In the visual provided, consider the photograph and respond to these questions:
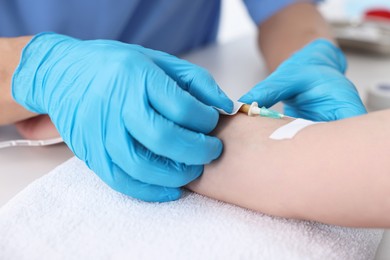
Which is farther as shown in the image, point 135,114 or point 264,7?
point 264,7

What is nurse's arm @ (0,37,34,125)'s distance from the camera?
0.82 metres

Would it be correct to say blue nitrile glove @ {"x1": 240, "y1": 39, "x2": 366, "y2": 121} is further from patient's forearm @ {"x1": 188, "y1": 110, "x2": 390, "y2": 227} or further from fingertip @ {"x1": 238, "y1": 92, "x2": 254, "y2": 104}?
patient's forearm @ {"x1": 188, "y1": 110, "x2": 390, "y2": 227}

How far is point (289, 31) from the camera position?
132 cm

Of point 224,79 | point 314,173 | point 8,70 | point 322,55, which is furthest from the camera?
point 224,79

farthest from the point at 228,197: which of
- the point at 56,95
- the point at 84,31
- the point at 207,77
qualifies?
the point at 84,31

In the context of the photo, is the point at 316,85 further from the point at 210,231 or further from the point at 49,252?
the point at 49,252

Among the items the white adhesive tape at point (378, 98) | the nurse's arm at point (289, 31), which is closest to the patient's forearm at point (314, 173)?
the white adhesive tape at point (378, 98)

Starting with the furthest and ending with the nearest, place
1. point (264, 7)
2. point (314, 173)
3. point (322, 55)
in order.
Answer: point (264, 7) → point (322, 55) → point (314, 173)

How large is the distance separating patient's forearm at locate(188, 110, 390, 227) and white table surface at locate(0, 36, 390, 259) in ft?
0.40

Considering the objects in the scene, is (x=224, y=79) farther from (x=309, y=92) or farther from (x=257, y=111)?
(x=257, y=111)

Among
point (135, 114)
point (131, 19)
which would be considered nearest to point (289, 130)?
point (135, 114)

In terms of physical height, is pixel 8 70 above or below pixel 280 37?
above

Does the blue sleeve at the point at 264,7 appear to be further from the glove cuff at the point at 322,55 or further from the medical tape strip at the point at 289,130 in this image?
the medical tape strip at the point at 289,130

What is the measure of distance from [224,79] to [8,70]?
569 mm
